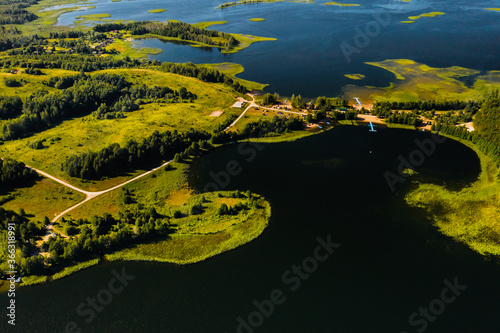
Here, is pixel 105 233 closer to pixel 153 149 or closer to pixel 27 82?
pixel 153 149

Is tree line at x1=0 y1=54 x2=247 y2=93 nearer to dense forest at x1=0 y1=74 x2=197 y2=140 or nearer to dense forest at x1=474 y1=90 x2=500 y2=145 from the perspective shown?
dense forest at x1=0 y1=74 x2=197 y2=140

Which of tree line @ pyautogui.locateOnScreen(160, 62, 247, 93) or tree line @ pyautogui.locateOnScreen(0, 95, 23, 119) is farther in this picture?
tree line @ pyautogui.locateOnScreen(160, 62, 247, 93)

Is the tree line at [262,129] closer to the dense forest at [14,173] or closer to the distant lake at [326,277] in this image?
the distant lake at [326,277]

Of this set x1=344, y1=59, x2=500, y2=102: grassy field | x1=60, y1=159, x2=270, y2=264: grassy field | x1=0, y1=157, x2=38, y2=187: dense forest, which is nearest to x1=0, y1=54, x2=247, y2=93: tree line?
x1=344, y1=59, x2=500, y2=102: grassy field

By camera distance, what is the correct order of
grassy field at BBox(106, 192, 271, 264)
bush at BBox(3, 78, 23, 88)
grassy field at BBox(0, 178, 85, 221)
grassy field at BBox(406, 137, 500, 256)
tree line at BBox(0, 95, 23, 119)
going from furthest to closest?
1. bush at BBox(3, 78, 23, 88)
2. tree line at BBox(0, 95, 23, 119)
3. grassy field at BBox(0, 178, 85, 221)
4. grassy field at BBox(406, 137, 500, 256)
5. grassy field at BBox(106, 192, 271, 264)

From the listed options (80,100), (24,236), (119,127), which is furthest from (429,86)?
→ (24,236)

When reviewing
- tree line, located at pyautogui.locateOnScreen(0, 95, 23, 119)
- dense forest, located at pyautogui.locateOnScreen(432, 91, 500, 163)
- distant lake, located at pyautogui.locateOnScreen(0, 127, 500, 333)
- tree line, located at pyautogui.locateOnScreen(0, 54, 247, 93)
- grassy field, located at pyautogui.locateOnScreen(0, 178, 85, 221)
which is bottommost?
distant lake, located at pyautogui.locateOnScreen(0, 127, 500, 333)
